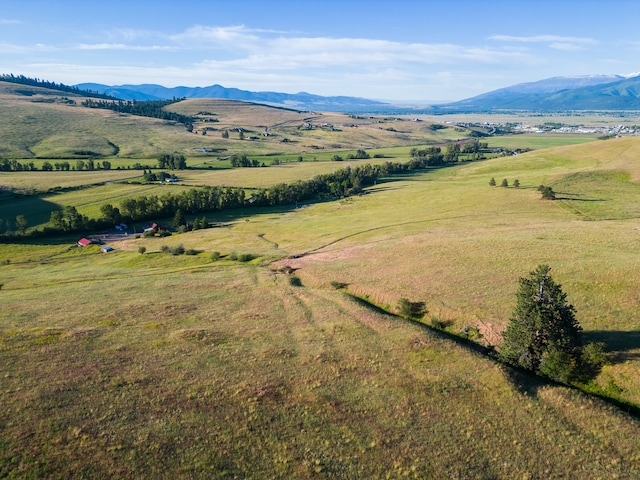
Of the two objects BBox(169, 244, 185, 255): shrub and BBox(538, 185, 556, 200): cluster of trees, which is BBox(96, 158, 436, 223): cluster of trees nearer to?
BBox(169, 244, 185, 255): shrub

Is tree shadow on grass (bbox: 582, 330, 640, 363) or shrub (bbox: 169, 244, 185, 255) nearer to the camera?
tree shadow on grass (bbox: 582, 330, 640, 363)

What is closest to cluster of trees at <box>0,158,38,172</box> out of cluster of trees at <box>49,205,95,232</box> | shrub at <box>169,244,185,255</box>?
cluster of trees at <box>49,205,95,232</box>

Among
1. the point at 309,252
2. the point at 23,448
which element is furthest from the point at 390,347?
the point at 309,252

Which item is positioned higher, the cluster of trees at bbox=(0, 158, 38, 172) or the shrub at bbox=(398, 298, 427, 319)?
the cluster of trees at bbox=(0, 158, 38, 172)

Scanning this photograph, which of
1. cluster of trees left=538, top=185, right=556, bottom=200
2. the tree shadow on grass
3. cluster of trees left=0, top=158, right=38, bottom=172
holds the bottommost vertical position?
the tree shadow on grass

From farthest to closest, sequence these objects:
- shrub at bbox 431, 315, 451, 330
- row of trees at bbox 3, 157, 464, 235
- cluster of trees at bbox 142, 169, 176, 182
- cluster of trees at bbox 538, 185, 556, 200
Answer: cluster of trees at bbox 142, 169, 176, 182, row of trees at bbox 3, 157, 464, 235, cluster of trees at bbox 538, 185, 556, 200, shrub at bbox 431, 315, 451, 330

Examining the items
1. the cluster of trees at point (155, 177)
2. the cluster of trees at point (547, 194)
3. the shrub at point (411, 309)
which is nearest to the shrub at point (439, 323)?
the shrub at point (411, 309)

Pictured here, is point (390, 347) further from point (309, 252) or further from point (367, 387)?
point (309, 252)
